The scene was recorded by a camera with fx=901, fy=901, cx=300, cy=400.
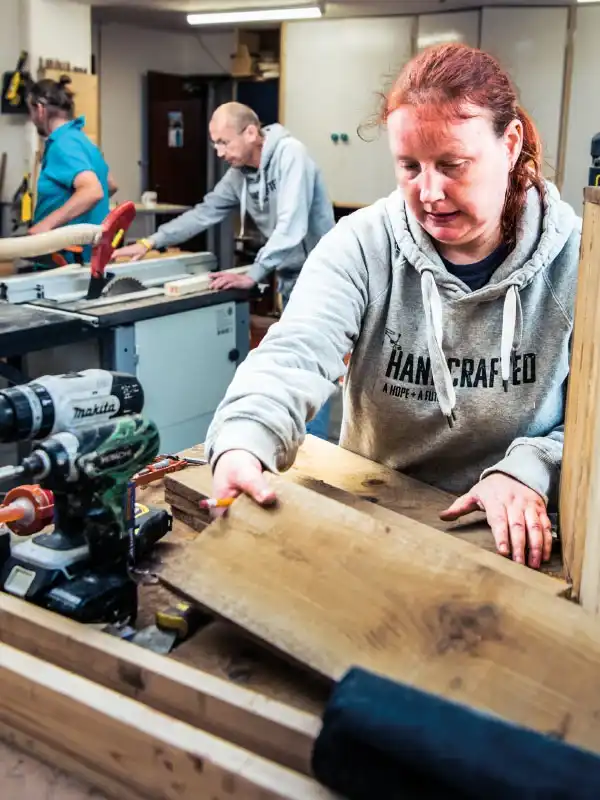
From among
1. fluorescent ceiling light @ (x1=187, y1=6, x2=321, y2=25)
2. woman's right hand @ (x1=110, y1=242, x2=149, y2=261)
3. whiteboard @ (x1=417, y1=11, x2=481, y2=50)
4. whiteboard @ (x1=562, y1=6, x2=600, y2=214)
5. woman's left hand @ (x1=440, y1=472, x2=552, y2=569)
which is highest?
fluorescent ceiling light @ (x1=187, y1=6, x2=321, y2=25)

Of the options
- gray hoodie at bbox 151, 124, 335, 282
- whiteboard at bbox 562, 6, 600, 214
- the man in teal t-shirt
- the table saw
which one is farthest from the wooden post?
whiteboard at bbox 562, 6, 600, 214

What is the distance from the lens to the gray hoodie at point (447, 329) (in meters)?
1.38

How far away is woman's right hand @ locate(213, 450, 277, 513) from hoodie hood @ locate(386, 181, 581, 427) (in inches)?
16.8

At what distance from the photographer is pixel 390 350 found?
1.46 m

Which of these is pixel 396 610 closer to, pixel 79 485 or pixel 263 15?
pixel 79 485

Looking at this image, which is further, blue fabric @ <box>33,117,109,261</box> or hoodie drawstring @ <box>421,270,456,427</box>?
blue fabric @ <box>33,117,109,261</box>

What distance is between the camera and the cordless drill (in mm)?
991

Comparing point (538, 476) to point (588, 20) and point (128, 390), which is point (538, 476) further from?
point (588, 20)

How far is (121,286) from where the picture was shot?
3.42 meters

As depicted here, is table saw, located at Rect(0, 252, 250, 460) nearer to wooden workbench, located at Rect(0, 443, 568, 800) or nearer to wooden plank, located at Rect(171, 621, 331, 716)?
wooden workbench, located at Rect(0, 443, 568, 800)

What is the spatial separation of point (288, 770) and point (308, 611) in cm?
18

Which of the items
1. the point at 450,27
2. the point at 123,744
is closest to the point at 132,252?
the point at 123,744

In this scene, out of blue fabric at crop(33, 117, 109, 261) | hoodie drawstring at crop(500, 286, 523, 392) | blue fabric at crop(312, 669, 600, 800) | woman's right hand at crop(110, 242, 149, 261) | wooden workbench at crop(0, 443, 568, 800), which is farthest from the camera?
blue fabric at crop(33, 117, 109, 261)

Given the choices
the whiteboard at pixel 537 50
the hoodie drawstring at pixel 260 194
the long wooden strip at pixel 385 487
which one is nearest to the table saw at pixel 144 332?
the hoodie drawstring at pixel 260 194
